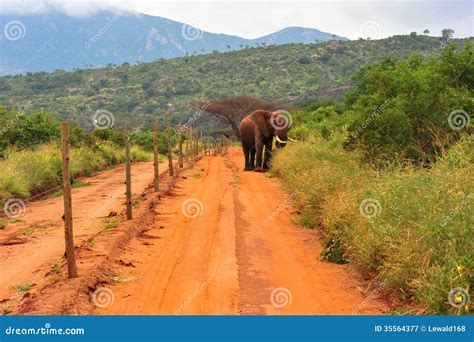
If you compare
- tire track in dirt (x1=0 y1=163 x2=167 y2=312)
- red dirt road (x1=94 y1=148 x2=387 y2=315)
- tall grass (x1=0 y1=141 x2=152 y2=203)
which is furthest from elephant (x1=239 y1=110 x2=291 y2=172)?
red dirt road (x1=94 y1=148 x2=387 y2=315)

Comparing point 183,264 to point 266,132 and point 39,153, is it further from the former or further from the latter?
point 266,132

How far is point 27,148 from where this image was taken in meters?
24.7

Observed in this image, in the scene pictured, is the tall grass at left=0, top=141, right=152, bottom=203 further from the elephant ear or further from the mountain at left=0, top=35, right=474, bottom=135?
the mountain at left=0, top=35, right=474, bottom=135

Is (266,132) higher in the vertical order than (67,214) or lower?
lower

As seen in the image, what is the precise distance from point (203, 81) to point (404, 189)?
76352 millimetres

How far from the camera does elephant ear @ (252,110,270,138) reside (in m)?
26.4

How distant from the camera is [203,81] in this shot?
84000mm

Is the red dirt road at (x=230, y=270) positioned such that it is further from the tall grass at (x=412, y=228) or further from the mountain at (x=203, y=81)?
the mountain at (x=203, y=81)

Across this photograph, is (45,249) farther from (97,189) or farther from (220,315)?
(97,189)

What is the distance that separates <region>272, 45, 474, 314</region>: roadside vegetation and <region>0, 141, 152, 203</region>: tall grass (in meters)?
7.35

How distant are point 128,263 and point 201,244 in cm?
187

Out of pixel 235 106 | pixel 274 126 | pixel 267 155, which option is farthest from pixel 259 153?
pixel 235 106

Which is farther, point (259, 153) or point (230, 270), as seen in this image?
point (259, 153)
